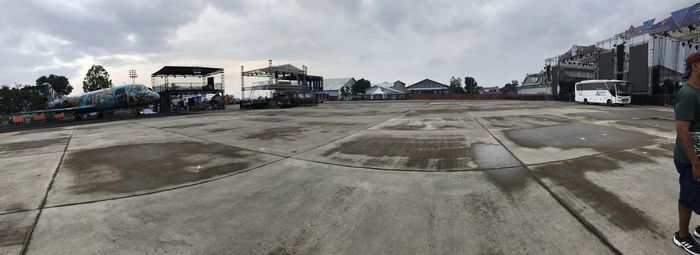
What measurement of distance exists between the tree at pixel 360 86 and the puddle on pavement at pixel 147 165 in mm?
104572

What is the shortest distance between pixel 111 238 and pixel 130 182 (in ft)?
9.14

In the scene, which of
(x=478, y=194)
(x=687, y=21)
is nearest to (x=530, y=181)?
(x=478, y=194)

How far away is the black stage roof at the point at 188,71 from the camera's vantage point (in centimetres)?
3836

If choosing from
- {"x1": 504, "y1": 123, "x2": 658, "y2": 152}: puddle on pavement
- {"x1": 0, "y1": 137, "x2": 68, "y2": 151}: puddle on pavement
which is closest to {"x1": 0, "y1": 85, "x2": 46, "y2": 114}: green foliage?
→ {"x1": 0, "y1": 137, "x2": 68, "y2": 151}: puddle on pavement

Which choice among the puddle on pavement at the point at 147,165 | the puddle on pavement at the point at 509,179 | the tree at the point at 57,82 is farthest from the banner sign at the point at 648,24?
the tree at the point at 57,82

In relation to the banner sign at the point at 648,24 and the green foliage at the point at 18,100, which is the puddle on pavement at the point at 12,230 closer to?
the banner sign at the point at 648,24

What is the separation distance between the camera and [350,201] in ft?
15.3

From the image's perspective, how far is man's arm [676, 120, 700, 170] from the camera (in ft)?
9.35

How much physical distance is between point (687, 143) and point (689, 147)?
0.12ft

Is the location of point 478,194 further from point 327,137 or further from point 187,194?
point 327,137

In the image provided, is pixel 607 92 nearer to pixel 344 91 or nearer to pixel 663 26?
pixel 663 26

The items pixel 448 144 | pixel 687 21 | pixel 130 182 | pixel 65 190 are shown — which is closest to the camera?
pixel 65 190

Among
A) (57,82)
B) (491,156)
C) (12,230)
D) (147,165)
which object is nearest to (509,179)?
(491,156)

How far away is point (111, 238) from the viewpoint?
3.57m
